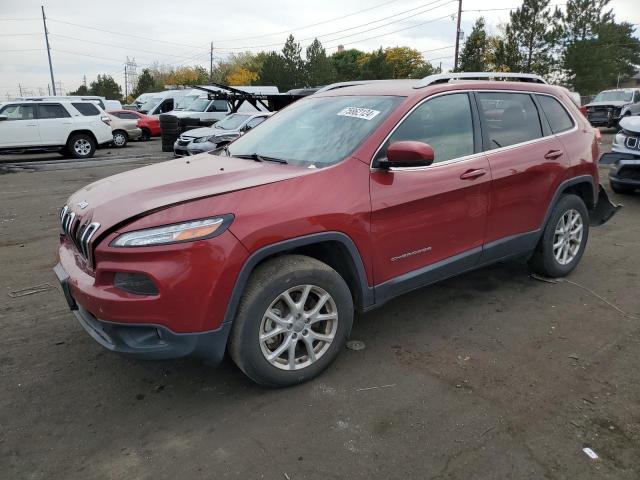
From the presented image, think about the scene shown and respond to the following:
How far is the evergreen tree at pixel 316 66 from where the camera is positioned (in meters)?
46.9

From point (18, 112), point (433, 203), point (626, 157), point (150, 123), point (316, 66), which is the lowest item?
point (150, 123)

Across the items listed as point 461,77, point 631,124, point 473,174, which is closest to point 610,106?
point 631,124

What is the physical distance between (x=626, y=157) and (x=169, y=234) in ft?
24.4

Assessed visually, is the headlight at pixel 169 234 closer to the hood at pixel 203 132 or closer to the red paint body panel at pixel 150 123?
the hood at pixel 203 132

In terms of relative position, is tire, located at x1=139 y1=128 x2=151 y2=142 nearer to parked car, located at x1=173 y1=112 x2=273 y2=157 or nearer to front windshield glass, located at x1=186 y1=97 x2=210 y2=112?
front windshield glass, located at x1=186 y1=97 x2=210 y2=112

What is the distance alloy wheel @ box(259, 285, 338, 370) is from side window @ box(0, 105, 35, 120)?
15.0 meters

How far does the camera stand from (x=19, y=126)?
1471 cm

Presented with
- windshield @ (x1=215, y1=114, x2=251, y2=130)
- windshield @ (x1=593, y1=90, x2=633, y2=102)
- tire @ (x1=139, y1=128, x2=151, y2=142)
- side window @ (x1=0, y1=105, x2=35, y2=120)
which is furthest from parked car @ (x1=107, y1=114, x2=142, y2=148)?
windshield @ (x1=593, y1=90, x2=633, y2=102)

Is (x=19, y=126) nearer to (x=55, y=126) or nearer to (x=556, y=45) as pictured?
(x=55, y=126)

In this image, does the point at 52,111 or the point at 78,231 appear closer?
the point at 78,231

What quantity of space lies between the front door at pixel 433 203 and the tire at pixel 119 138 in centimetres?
1901

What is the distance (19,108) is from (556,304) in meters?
15.5

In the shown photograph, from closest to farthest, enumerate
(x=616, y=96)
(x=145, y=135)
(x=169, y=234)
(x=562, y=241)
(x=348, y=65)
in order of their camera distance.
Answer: (x=169, y=234)
(x=562, y=241)
(x=616, y=96)
(x=145, y=135)
(x=348, y=65)

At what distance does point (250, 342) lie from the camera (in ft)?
8.94
